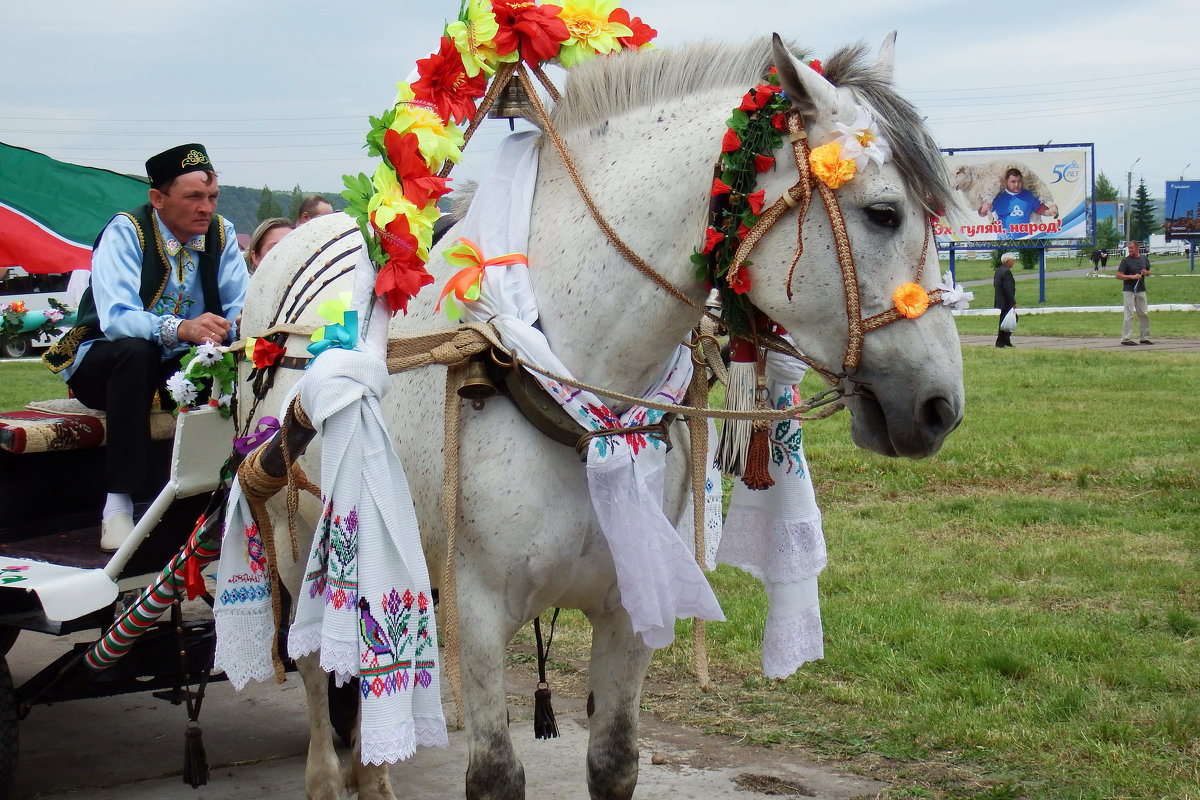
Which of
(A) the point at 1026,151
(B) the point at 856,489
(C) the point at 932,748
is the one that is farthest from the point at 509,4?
(A) the point at 1026,151

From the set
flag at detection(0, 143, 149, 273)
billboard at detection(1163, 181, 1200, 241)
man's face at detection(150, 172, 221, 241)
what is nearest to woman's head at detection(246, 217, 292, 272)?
flag at detection(0, 143, 149, 273)

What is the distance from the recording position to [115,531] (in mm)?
4094

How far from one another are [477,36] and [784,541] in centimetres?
157

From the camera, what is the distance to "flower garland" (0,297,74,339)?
17.6ft

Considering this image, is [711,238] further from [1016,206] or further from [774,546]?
[1016,206]

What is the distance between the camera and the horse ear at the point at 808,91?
2420mm

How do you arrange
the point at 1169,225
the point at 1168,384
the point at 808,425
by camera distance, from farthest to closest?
the point at 1169,225 < the point at 1168,384 < the point at 808,425

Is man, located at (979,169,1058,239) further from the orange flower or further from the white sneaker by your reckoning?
the orange flower

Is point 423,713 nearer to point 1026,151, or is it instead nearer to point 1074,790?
point 1074,790

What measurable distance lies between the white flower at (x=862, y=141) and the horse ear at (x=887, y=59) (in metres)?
0.28

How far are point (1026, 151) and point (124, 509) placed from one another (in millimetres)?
35718

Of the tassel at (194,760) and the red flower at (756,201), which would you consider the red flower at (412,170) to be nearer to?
the red flower at (756,201)

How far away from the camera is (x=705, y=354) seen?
10.3ft

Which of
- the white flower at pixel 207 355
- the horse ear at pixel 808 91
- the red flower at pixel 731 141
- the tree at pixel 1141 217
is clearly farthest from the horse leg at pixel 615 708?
the tree at pixel 1141 217
